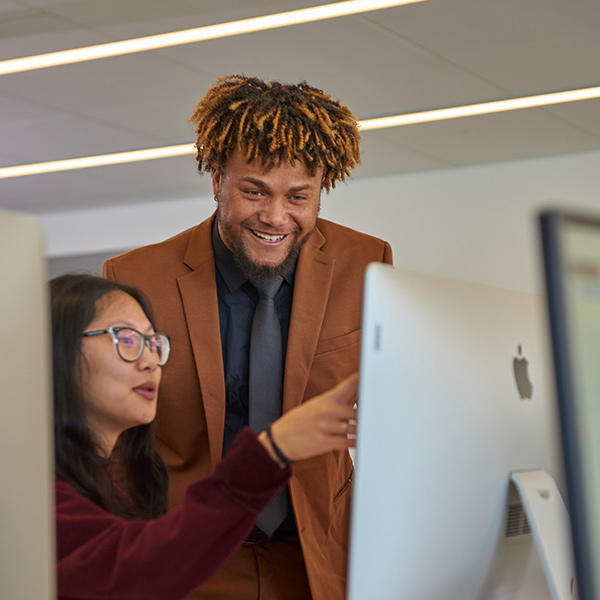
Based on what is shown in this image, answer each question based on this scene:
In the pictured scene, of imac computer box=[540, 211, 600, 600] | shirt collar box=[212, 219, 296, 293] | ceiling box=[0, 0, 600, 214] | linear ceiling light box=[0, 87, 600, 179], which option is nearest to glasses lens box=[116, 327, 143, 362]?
shirt collar box=[212, 219, 296, 293]

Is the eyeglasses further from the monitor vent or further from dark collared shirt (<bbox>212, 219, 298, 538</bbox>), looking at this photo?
the monitor vent

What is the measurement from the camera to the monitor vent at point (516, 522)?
0.92 metres

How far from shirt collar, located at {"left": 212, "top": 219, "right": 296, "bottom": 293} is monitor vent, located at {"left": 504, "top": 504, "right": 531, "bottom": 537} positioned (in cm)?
72

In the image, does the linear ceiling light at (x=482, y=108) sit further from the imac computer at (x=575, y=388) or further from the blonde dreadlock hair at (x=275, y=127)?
the imac computer at (x=575, y=388)

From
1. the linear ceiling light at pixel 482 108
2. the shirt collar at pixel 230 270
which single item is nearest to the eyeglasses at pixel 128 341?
the shirt collar at pixel 230 270

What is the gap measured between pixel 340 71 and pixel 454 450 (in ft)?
10.5

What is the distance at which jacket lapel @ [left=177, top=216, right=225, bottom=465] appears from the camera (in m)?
1.41

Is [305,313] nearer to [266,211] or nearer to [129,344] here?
[266,211]

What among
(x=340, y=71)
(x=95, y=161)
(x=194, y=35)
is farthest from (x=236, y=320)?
(x=95, y=161)

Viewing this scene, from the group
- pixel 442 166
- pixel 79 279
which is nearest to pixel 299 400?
pixel 79 279

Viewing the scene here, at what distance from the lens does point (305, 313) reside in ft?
4.90

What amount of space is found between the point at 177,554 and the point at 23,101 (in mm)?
3748

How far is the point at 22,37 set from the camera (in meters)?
3.40

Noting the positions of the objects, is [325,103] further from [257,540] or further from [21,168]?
[21,168]
